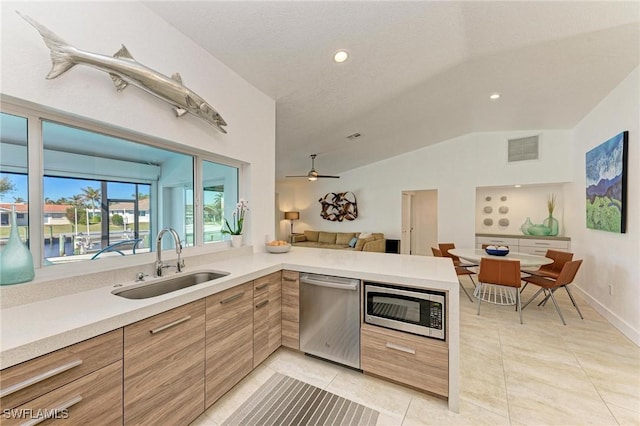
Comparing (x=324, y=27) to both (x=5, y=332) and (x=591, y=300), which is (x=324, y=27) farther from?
(x=591, y=300)

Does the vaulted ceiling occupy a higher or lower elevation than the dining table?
higher

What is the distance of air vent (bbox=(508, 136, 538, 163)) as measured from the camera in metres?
4.90

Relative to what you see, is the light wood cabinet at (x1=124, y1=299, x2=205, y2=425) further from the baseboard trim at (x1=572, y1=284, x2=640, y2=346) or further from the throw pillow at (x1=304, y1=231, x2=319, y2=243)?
the throw pillow at (x1=304, y1=231, x2=319, y2=243)

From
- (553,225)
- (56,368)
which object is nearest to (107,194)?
(56,368)

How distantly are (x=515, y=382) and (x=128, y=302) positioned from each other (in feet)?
8.87

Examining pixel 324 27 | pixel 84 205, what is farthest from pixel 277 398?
pixel 324 27

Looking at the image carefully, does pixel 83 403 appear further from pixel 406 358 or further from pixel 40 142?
pixel 406 358

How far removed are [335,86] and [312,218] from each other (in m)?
5.78

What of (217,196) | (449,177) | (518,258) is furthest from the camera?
(449,177)

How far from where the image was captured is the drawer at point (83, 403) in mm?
872

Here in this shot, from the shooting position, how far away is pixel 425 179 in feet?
20.3

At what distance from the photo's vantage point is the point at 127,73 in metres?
1.50

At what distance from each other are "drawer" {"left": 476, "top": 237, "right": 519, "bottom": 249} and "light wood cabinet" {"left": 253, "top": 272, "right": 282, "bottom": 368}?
5099mm

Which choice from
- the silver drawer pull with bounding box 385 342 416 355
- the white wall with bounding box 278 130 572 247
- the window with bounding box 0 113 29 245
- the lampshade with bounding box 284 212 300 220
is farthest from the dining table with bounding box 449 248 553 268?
the lampshade with bounding box 284 212 300 220
